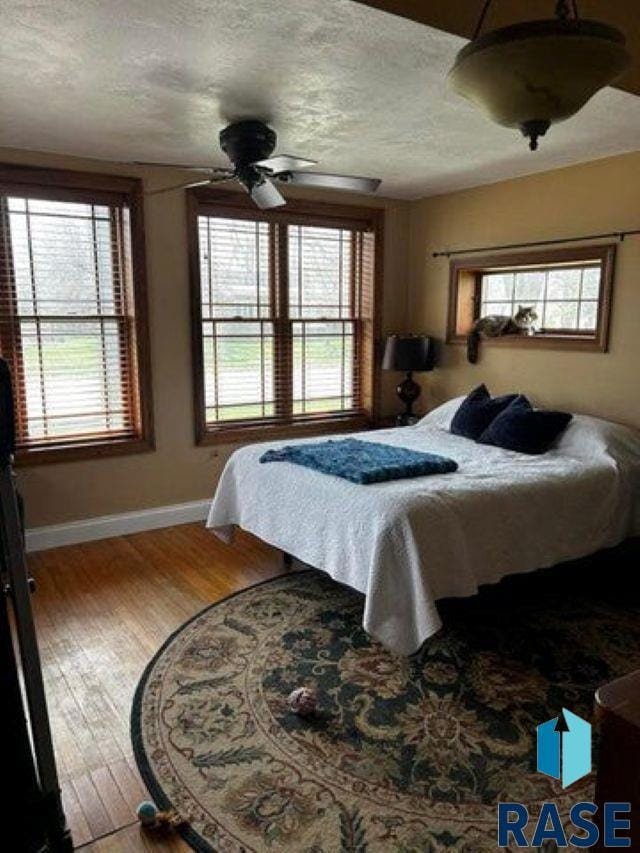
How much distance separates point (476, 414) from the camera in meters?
4.18

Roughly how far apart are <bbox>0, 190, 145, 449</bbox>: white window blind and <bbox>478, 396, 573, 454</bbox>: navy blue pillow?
2.53 meters

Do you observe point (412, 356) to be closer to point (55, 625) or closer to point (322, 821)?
point (55, 625)

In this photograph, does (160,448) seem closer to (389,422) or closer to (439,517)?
(389,422)

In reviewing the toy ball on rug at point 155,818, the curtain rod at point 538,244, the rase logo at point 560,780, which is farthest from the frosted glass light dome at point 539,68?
the curtain rod at point 538,244

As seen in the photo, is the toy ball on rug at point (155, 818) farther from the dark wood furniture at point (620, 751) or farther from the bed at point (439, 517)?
the dark wood furniture at point (620, 751)

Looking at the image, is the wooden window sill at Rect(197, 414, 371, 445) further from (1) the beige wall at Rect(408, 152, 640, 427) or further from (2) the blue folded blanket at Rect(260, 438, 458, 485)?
(2) the blue folded blanket at Rect(260, 438, 458, 485)

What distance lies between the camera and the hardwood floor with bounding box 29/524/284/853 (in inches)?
76.3

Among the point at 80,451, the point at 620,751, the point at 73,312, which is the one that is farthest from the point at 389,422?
the point at 620,751

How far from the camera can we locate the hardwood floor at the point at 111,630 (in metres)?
1.94

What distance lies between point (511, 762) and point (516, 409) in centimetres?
237

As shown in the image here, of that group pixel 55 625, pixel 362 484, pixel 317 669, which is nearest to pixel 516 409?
pixel 362 484

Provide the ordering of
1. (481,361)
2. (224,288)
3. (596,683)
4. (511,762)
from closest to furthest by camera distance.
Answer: (511,762) → (596,683) → (224,288) → (481,361)

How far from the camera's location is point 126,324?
4211mm

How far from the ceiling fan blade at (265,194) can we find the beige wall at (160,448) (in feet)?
3.91
